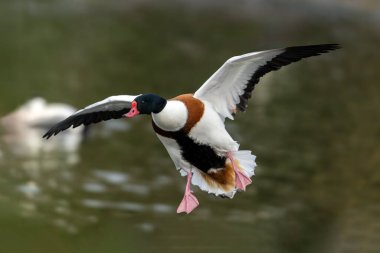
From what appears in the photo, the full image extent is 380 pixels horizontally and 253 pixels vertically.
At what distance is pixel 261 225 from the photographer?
1803 centimetres

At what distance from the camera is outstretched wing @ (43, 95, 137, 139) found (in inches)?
315

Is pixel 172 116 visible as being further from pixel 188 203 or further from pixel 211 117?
pixel 188 203

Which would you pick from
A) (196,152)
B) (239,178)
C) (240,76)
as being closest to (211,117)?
(196,152)

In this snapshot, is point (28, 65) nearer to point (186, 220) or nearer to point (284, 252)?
point (186, 220)

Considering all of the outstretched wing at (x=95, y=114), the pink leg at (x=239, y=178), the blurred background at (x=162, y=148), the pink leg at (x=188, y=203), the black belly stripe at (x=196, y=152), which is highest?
the outstretched wing at (x=95, y=114)

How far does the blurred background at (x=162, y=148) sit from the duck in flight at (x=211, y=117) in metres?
5.90

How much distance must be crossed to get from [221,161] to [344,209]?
11.8 meters

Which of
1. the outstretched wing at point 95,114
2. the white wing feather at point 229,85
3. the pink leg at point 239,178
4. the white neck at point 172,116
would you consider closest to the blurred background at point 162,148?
the outstretched wing at point 95,114

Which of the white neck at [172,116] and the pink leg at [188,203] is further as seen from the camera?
the pink leg at [188,203]

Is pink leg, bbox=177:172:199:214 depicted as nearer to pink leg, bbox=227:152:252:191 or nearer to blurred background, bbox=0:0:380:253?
pink leg, bbox=227:152:252:191

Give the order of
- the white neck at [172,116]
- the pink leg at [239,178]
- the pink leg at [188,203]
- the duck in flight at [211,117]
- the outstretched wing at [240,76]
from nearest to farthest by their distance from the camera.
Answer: the white neck at [172,116] → the duck in flight at [211,117] → the outstretched wing at [240,76] → the pink leg at [239,178] → the pink leg at [188,203]

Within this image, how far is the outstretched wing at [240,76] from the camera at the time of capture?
26.2ft

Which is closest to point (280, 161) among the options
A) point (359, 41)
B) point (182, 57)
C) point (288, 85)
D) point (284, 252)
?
point (284, 252)

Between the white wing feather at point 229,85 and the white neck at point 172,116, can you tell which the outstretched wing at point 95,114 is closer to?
the white neck at point 172,116
